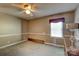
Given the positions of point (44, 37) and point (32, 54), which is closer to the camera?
point (32, 54)

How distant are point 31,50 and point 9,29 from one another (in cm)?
41

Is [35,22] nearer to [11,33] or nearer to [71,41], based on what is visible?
[11,33]

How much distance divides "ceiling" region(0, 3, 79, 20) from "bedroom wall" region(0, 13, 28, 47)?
0.23 feet

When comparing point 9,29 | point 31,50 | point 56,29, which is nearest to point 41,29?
point 56,29

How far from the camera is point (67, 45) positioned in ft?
4.28

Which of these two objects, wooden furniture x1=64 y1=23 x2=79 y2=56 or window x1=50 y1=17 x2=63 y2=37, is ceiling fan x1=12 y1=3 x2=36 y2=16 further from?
wooden furniture x1=64 y1=23 x2=79 y2=56

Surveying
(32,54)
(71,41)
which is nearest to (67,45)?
(71,41)

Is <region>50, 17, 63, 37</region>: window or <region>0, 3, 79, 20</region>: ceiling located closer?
<region>0, 3, 79, 20</region>: ceiling

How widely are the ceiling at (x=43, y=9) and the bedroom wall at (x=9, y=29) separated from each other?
7cm

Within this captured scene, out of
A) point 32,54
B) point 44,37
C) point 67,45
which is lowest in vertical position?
point 32,54

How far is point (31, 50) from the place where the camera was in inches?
52.5

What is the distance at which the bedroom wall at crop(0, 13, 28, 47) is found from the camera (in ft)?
4.25

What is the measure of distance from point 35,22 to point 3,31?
0.45 metres

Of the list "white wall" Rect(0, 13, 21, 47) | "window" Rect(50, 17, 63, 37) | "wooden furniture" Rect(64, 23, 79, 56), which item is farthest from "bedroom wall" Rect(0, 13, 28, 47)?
"wooden furniture" Rect(64, 23, 79, 56)
